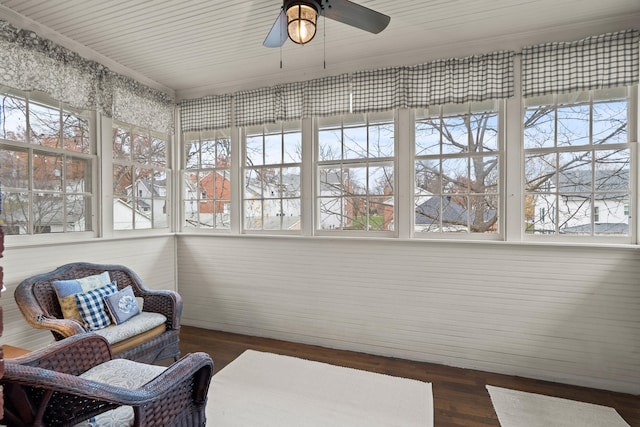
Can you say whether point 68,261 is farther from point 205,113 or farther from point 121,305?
point 205,113

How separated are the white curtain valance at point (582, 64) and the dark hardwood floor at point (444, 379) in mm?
2335

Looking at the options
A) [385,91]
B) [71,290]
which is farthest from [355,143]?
[71,290]

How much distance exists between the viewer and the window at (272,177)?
3.71m

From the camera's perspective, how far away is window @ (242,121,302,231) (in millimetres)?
3709

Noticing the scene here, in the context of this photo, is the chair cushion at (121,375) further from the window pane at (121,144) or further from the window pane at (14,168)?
the window pane at (121,144)

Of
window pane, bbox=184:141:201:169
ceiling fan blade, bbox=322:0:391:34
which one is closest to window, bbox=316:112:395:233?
ceiling fan blade, bbox=322:0:391:34

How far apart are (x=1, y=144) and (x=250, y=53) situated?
2115 mm

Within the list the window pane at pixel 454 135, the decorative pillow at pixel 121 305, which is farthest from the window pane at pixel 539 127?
the decorative pillow at pixel 121 305

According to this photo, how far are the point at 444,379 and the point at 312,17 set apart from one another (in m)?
2.78

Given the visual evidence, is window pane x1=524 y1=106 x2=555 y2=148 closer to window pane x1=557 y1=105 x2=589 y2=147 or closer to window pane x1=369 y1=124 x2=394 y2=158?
window pane x1=557 y1=105 x2=589 y2=147

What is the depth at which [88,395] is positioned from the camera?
1.42 m

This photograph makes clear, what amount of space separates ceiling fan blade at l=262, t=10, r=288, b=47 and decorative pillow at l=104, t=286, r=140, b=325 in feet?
7.37

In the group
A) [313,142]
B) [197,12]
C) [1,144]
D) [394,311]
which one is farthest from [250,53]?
[394,311]

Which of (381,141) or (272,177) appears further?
(272,177)
